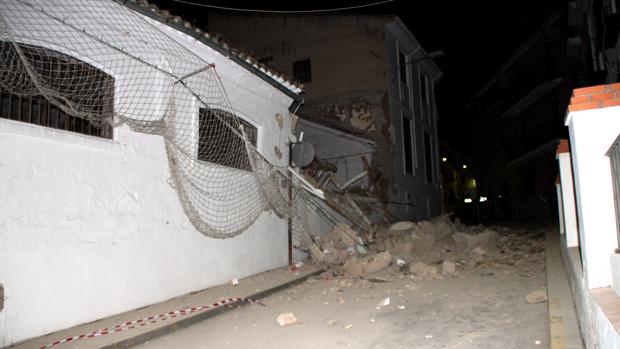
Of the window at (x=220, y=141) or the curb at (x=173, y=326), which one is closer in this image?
the curb at (x=173, y=326)

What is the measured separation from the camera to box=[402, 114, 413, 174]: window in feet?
59.1

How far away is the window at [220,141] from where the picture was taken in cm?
788

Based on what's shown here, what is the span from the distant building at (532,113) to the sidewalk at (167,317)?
1630 centimetres

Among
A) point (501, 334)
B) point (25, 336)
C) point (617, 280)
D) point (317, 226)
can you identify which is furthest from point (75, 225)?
point (317, 226)

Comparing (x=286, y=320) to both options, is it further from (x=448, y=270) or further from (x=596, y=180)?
(x=448, y=270)

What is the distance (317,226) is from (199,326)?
6.20 meters

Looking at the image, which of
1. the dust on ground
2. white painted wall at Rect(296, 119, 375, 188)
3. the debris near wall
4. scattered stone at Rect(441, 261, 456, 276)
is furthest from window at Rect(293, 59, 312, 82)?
scattered stone at Rect(441, 261, 456, 276)

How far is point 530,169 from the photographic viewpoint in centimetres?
2878

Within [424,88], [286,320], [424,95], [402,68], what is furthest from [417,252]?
[424,88]

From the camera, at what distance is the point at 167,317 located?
555cm

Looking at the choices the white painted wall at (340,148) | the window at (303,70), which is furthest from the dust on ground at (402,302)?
the window at (303,70)

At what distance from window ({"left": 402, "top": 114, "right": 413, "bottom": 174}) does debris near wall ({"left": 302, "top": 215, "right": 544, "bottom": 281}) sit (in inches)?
240

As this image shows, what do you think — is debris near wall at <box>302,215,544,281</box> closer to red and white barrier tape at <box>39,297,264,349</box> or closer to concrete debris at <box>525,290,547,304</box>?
concrete debris at <box>525,290,547,304</box>

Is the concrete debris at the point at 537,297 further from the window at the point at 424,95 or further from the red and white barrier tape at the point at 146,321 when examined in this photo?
the window at the point at 424,95
